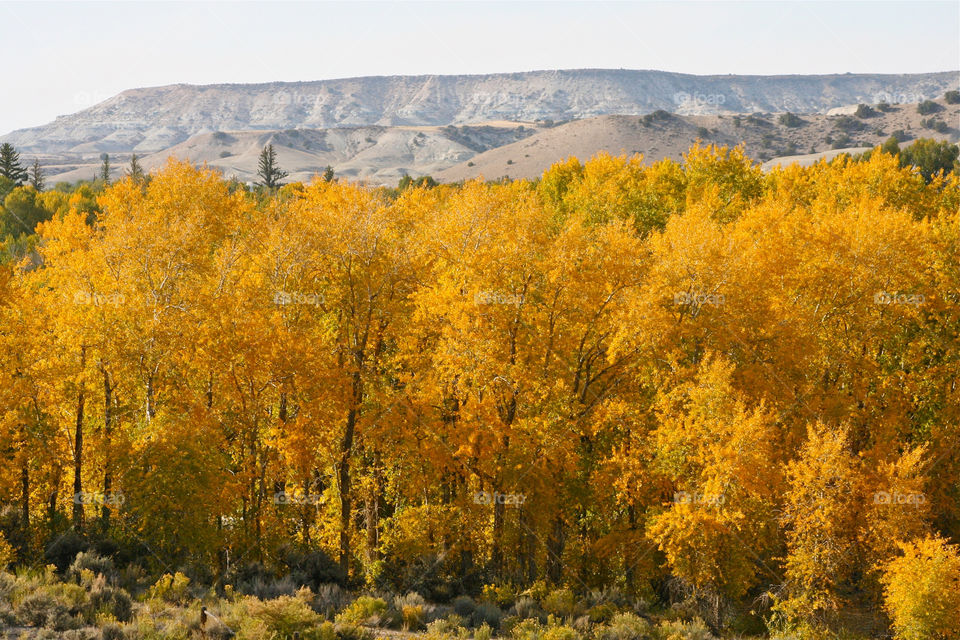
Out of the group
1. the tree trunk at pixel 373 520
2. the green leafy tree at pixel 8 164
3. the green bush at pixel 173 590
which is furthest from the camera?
the green leafy tree at pixel 8 164

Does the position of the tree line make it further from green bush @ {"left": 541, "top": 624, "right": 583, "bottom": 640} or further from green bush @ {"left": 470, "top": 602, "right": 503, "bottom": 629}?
green bush @ {"left": 541, "top": 624, "right": 583, "bottom": 640}

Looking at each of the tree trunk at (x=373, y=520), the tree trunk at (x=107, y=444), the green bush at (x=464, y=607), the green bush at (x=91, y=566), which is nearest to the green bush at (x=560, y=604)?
the green bush at (x=464, y=607)

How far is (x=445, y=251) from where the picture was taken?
29828mm

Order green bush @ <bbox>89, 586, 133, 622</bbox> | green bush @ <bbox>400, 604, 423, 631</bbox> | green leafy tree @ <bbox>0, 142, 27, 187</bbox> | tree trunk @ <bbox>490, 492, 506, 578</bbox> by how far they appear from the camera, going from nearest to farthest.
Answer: green bush @ <bbox>89, 586, 133, 622</bbox>, green bush @ <bbox>400, 604, 423, 631</bbox>, tree trunk @ <bbox>490, 492, 506, 578</bbox>, green leafy tree @ <bbox>0, 142, 27, 187</bbox>

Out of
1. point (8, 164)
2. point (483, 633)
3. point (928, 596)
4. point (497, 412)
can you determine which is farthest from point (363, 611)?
point (8, 164)

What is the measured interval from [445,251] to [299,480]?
382 inches

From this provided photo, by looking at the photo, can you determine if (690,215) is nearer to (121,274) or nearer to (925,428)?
(925,428)

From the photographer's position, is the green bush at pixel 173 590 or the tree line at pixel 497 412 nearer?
the green bush at pixel 173 590

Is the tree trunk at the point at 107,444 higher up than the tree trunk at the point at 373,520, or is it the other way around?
the tree trunk at the point at 107,444

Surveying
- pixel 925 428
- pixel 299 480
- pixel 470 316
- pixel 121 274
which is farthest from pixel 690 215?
pixel 121 274

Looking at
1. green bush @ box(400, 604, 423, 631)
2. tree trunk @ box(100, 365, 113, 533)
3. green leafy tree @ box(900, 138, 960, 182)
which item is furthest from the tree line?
green leafy tree @ box(900, 138, 960, 182)

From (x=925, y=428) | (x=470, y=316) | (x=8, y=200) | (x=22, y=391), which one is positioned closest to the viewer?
(x=22, y=391)

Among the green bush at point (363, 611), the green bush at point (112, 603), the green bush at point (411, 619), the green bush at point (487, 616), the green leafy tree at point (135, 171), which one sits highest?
the green leafy tree at point (135, 171)

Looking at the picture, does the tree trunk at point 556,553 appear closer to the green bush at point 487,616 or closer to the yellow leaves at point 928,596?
the green bush at point 487,616
